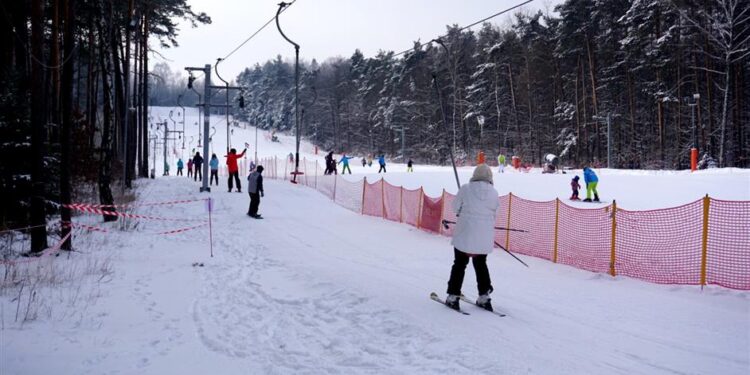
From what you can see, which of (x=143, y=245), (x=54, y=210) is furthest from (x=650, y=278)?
(x=54, y=210)

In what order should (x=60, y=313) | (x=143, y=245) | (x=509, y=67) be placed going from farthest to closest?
(x=509, y=67), (x=143, y=245), (x=60, y=313)

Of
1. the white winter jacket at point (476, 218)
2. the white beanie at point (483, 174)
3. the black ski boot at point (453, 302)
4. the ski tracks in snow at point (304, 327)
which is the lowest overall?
the ski tracks in snow at point (304, 327)

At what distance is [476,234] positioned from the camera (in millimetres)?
6566

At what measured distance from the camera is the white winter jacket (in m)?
6.56

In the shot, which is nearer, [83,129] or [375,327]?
[375,327]

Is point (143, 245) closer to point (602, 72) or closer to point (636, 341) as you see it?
point (636, 341)

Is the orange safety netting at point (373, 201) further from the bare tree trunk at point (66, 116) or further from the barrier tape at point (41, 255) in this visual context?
the barrier tape at point (41, 255)

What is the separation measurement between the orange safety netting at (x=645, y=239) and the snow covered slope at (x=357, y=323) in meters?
0.38

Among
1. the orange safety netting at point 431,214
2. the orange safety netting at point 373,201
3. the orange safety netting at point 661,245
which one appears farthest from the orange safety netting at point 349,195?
the orange safety netting at point 661,245

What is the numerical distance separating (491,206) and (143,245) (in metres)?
8.21

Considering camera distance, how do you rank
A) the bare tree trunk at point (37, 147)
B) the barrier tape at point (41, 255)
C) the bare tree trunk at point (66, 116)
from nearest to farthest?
the barrier tape at point (41, 255) → the bare tree trunk at point (37, 147) → the bare tree trunk at point (66, 116)

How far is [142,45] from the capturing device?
3122cm

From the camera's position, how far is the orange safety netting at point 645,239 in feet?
27.4

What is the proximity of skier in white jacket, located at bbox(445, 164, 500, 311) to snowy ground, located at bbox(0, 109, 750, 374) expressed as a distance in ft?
1.15
